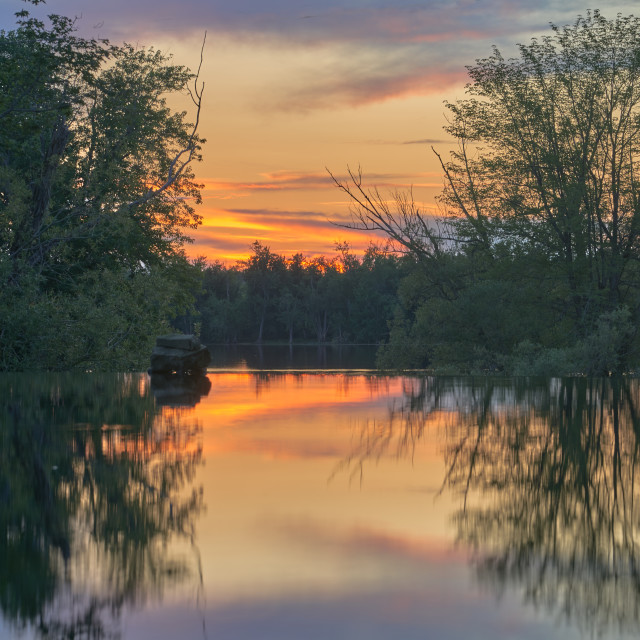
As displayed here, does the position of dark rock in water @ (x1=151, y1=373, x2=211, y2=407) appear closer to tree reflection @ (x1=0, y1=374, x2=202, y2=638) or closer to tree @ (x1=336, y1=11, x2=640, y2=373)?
tree reflection @ (x1=0, y1=374, x2=202, y2=638)

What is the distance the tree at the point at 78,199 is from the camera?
2170cm

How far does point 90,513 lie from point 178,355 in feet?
43.0

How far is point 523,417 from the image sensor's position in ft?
32.3

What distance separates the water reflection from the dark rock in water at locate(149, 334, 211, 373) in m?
7.62

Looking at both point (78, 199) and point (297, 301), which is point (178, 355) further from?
point (297, 301)

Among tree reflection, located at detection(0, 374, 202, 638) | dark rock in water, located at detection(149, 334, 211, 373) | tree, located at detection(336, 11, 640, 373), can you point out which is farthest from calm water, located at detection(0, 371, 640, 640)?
tree, located at detection(336, 11, 640, 373)

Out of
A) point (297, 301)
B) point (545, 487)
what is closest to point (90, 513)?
point (545, 487)

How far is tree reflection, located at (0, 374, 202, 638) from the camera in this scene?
13.0ft

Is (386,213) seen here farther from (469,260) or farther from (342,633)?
(342,633)

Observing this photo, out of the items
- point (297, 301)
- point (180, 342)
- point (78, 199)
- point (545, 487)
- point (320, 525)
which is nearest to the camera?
point (320, 525)

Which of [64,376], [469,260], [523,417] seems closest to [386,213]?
[469,260]

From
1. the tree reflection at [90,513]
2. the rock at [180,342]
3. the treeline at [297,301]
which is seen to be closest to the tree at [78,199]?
the rock at [180,342]

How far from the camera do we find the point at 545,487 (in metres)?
6.26

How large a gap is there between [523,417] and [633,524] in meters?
4.58
